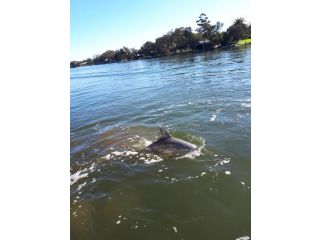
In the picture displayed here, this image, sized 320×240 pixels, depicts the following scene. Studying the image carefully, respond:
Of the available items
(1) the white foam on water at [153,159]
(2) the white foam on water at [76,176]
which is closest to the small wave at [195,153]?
(1) the white foam on water at [153,159]

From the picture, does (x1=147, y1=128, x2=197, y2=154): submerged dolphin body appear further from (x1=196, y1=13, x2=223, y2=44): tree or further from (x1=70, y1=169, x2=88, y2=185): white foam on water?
(x1=196, y1=13, x2=223, y2=44): tree

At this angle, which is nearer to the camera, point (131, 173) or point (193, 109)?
point (131, 173)

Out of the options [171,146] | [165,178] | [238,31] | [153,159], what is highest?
[238,31]

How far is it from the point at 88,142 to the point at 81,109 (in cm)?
921

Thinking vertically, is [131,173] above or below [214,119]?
below

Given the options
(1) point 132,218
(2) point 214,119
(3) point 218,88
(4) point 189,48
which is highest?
(4) point 189,48

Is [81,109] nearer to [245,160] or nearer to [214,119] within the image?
[214,119]

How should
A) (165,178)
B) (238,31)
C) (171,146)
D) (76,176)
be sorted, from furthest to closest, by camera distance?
(238,31), (171,146), (76,176), (165,178)

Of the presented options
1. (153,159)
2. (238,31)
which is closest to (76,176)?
(153,159)

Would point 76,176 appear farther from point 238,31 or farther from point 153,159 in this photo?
point 238,31

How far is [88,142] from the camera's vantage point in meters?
11.9

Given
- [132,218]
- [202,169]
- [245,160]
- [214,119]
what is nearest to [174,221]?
[132,218]

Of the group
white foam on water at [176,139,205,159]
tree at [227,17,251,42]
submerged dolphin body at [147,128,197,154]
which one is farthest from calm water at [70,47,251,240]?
tree at [227,17,251,42]
